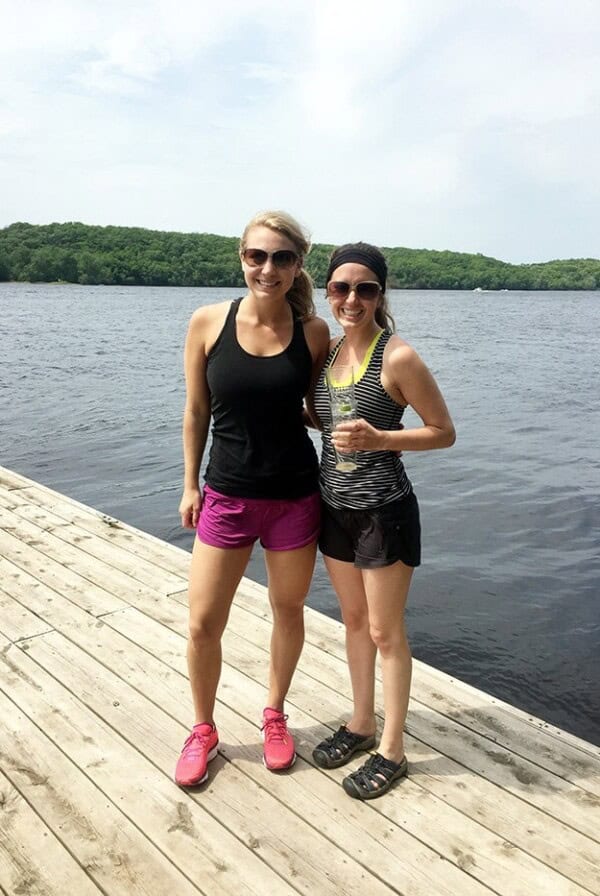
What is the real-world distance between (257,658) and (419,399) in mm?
1794

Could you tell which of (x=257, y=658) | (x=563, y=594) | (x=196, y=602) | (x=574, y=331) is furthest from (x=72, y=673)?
(x=574, y=331)

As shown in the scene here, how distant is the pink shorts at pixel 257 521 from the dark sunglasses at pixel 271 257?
80 cm

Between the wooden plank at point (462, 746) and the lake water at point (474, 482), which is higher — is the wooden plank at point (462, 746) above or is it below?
above

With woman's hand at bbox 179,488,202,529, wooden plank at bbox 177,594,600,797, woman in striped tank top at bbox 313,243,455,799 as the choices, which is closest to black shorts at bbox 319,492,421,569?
woman in striped tank top at bbox 313,243,455,799

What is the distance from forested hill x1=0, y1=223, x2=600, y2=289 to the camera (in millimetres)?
76875

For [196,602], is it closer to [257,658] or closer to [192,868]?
[192,868]

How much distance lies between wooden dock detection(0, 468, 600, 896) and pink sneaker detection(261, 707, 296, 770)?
0.06m

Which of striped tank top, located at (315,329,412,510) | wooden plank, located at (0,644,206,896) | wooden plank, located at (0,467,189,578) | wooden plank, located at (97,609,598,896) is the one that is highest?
striped tank top, located at (315,329,412,510)

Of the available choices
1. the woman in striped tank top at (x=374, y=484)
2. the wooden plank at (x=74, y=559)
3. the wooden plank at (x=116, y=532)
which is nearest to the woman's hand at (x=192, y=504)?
the woman in striped tank top at (x=374, y=484)

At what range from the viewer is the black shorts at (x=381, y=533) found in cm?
255

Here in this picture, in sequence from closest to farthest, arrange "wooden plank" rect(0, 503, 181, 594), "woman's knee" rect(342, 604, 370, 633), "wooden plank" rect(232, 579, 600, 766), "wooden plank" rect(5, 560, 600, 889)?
"wooden plank" rect(5, 560, 600, 889), "woman's knee" rect(342, 604, 370, 633), "wooden plank" rect(232, 579, 600, 766), "wooden plank" rect(0, 503, 181, 594)

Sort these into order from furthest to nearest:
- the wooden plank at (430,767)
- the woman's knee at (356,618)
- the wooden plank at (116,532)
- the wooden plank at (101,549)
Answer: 1. the wooden plank at (116,532)
2. the wooden plank at (101,549)
3. the woman's knee at (356,618)
4. the wooden plank at (430,767)

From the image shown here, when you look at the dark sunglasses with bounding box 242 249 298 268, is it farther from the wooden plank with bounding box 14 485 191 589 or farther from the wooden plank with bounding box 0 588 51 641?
the wooden plank with bounding box 14 485 191 589

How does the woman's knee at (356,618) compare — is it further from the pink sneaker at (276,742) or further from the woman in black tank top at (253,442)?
the pink sneaker at (276,742)
